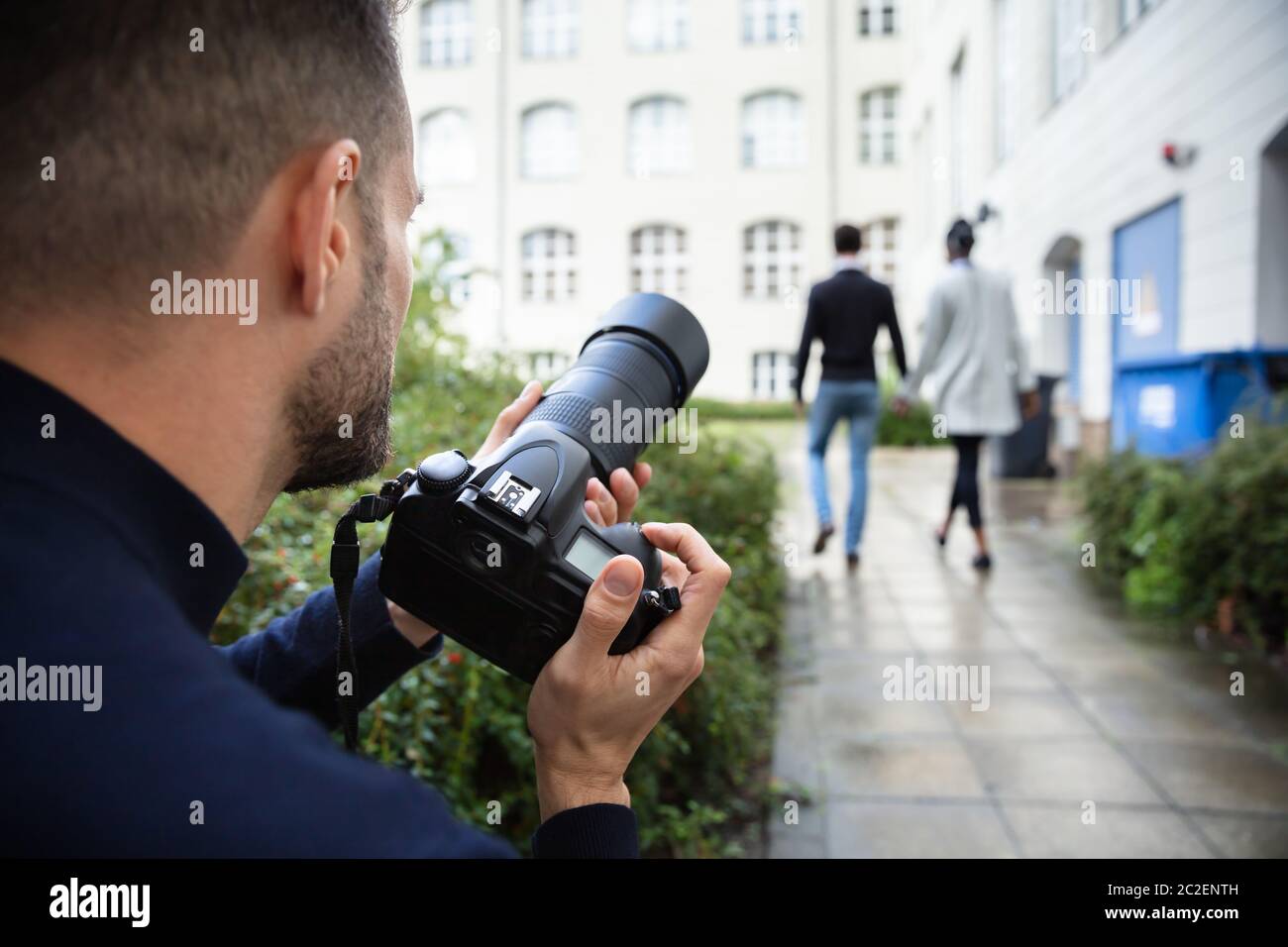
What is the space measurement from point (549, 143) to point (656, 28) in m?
4.13

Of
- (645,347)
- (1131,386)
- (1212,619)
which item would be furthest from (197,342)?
(1131,386)

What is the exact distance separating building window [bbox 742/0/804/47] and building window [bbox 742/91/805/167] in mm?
1513

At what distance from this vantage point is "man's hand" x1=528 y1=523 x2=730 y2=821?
3.61 ft

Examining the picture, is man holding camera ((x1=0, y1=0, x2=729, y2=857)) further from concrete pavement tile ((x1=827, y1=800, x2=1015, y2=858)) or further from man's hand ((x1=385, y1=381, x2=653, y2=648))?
concrete pavement tile ((x1=827, y1=800, x2=1015, y2=858))

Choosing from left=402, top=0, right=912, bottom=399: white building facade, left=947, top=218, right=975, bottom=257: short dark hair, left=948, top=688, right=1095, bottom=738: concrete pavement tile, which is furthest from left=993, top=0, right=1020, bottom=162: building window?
left=402, top=0, right=912, bottom=399: white building facade

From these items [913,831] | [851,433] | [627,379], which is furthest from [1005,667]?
[627,379]

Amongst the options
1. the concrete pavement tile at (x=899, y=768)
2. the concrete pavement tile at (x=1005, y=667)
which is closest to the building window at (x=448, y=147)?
the concrete pavement tile at (x=1005, y=667)

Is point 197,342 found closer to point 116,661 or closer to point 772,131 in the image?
point 116,661

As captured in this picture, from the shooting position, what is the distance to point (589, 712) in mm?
1118

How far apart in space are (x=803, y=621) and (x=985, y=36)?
12840 millimetres

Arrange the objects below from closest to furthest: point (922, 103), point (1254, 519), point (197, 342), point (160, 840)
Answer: point (160, 840) < point (197, 342) < point (1254, 519) < point (922, 103)

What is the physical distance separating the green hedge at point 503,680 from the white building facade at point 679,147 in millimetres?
23827

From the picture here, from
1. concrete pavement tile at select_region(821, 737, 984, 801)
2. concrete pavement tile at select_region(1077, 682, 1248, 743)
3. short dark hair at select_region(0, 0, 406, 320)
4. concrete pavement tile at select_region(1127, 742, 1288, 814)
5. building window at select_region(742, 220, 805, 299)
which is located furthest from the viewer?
building window at select_region(742, 220, 805, 299)

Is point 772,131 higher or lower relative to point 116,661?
higher
